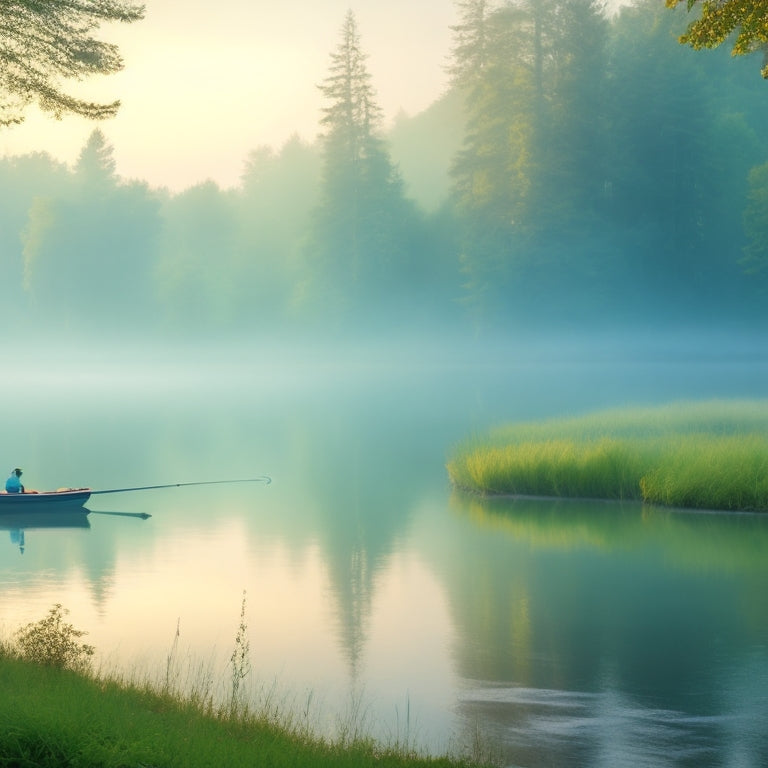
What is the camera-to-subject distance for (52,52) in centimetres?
1902

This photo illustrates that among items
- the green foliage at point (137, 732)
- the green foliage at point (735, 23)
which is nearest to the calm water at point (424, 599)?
the green foliage at point (137, 732)

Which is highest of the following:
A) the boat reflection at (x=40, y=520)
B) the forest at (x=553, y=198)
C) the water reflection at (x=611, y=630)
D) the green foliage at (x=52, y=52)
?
the forest at (x=553, y=198)

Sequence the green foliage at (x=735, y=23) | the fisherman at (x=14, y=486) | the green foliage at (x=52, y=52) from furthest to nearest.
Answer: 1. the fisherman at (x=14, y=486)
2. the green foliage at (x=52, y=52)
3. the green foliage at (x=735, y=23)

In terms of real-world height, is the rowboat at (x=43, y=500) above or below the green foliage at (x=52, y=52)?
below

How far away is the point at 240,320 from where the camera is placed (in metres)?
108

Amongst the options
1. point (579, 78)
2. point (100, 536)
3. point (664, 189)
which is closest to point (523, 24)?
point (579, 78)

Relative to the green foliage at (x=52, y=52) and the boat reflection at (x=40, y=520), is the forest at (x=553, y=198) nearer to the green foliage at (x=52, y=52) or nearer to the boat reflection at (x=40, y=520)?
the boat reflection at (x=40, y=520)

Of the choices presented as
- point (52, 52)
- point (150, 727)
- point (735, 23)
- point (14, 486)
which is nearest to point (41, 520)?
point (14, 486)

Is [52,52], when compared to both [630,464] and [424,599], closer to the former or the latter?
[424,599]

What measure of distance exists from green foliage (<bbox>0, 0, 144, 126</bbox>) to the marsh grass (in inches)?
376

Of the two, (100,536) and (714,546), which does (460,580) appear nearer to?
(714,546)

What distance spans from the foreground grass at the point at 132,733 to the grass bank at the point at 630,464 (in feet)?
47.3

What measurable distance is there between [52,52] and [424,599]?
9861 millimetres

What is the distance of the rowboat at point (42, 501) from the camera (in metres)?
24.9
